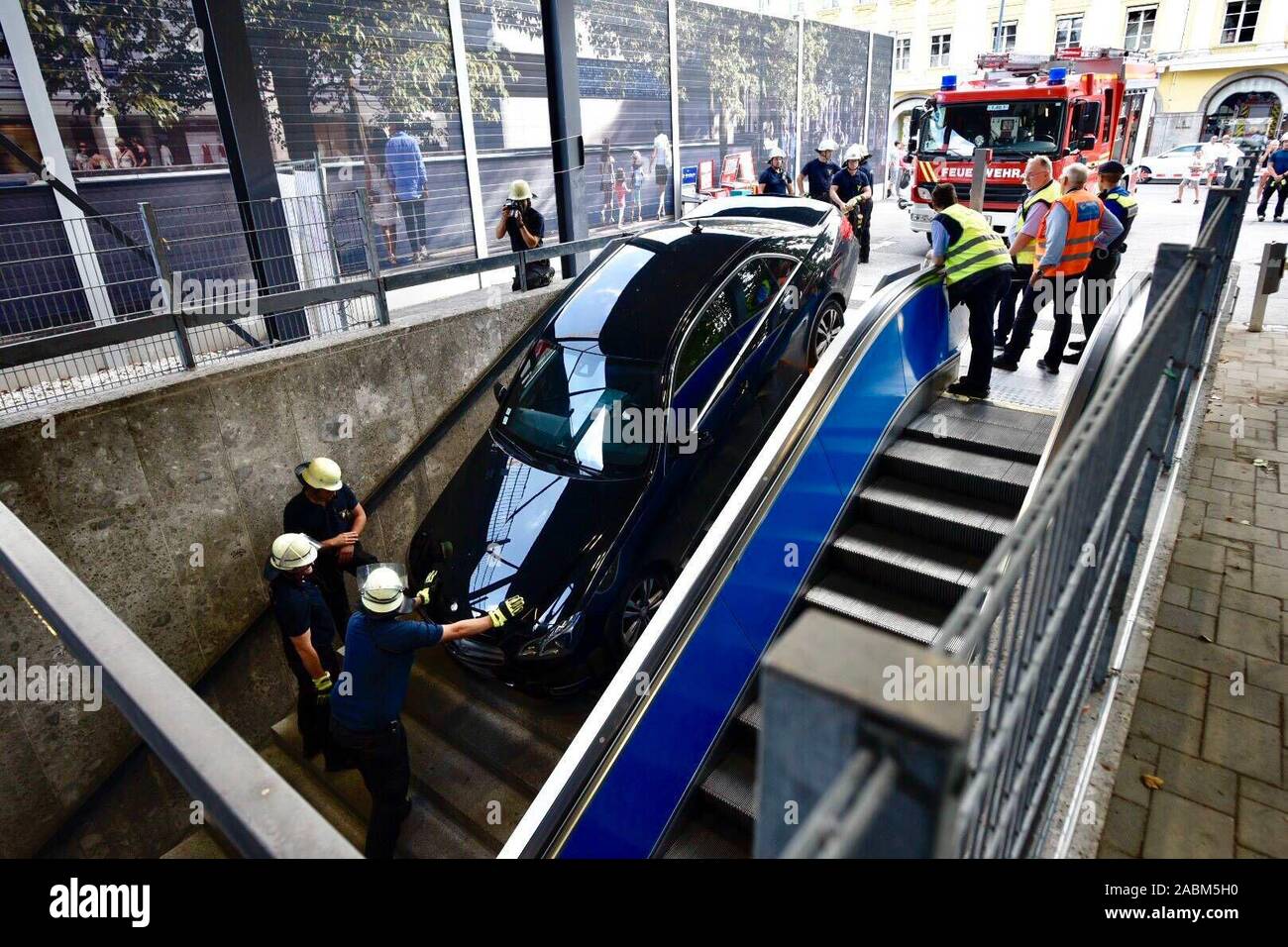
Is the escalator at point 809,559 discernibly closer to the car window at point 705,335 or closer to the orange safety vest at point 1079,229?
the car window at point 705,335

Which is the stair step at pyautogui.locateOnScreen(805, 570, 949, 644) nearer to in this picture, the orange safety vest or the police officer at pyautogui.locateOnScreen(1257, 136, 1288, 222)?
the orange safety vest

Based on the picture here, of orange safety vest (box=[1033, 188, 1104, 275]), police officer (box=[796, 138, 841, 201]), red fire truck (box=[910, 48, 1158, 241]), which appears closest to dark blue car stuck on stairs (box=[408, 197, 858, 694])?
orange safety vest (box=[1033, 188, 1104, 275])

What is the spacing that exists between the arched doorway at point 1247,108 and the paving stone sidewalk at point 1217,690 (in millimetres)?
37547

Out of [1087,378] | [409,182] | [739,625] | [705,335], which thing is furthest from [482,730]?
[409,182]

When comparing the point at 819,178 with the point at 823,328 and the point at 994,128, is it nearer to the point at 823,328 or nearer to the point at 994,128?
the point at 994,128

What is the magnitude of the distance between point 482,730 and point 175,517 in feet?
8.75

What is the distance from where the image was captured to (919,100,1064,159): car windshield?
493 inches

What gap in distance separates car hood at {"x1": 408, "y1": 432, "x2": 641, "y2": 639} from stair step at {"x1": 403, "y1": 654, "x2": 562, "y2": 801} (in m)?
0.88

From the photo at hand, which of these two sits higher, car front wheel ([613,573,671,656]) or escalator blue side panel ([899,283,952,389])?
escalator blue side panel ([899,283,952,389])

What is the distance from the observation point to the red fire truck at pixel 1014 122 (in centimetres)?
1248

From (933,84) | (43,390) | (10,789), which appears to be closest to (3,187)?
(43,390)

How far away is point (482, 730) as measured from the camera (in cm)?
536
